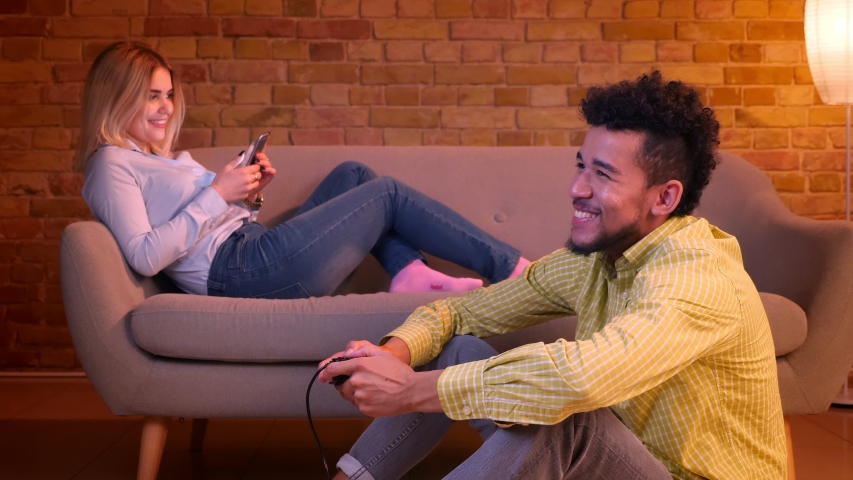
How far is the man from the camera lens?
1.03 m

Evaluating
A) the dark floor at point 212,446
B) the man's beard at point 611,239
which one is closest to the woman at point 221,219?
the dark floor at point 212,446

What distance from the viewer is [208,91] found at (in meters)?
3.18

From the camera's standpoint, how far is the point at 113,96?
86.0 inches

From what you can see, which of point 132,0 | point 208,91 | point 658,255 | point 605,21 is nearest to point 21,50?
point 132,0

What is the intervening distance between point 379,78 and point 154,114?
115 centimetres

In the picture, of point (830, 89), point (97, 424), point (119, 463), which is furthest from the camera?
point (830, 89)

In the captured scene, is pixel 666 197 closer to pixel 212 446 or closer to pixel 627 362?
pixel 627 362

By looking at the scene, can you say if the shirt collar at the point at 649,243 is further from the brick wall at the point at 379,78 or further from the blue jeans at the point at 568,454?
the brick wall at the point at 379,78

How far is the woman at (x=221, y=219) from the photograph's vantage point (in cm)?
205

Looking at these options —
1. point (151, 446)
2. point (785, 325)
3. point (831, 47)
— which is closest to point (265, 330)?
point (151, 446)

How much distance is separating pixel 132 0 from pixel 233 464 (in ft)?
6.38

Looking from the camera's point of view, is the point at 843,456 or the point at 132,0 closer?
the point at 843,456

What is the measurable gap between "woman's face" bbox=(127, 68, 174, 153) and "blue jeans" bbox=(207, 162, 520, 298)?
374 millimetres

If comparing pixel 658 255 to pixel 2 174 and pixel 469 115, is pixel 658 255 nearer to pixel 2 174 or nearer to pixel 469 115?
pixel 469 115
